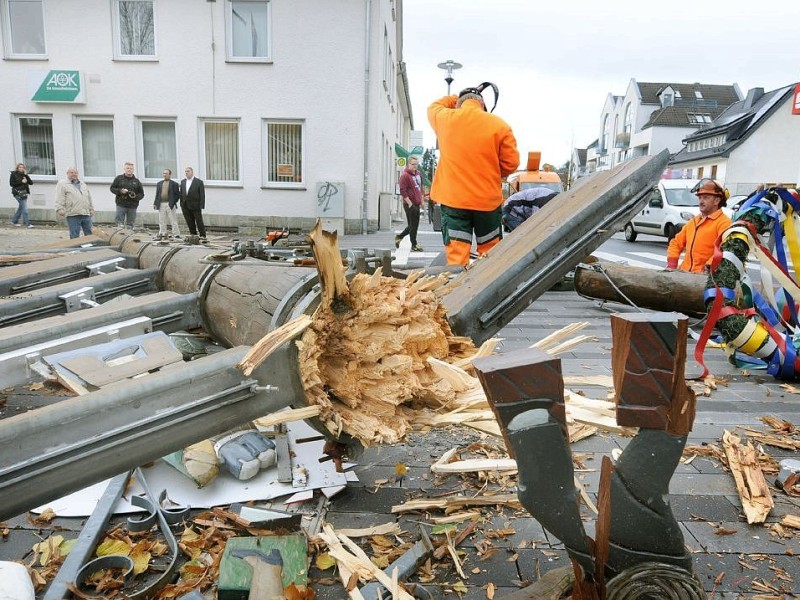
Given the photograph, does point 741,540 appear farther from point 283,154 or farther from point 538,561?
point 283,154

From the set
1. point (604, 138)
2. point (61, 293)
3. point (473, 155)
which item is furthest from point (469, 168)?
point (604, 138)

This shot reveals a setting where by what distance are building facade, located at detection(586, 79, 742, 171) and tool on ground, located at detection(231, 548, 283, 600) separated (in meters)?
61.5

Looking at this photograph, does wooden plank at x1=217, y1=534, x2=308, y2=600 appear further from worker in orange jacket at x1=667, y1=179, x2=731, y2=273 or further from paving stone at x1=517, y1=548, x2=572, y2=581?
worker in orange jacket at x1=667, y1=179, x2=731, y2=273

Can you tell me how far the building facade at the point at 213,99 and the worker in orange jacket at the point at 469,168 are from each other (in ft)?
39.2

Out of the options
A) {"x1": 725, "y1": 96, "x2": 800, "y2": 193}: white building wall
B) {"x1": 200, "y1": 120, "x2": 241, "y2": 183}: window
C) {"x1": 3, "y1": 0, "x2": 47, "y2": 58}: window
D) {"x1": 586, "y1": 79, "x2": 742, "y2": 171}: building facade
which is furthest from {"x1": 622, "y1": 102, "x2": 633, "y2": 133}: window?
{"x1": 3, "y1": 0, "x2": 47, "y2": 58}: window

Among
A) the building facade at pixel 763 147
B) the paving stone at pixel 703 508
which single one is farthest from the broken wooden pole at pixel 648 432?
the building facade at pixel 763 147

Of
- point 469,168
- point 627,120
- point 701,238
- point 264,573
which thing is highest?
point 627,120

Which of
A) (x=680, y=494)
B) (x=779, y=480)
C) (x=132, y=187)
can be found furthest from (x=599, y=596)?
(x=132, y=187)

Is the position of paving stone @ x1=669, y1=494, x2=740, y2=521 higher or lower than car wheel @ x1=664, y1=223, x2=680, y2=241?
lower

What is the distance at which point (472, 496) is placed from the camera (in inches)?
105

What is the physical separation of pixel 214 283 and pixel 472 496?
69.4 inches

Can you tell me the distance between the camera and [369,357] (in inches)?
82.7

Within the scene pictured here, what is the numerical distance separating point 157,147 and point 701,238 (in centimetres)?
1596

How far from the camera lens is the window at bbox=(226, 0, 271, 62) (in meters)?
16.7
